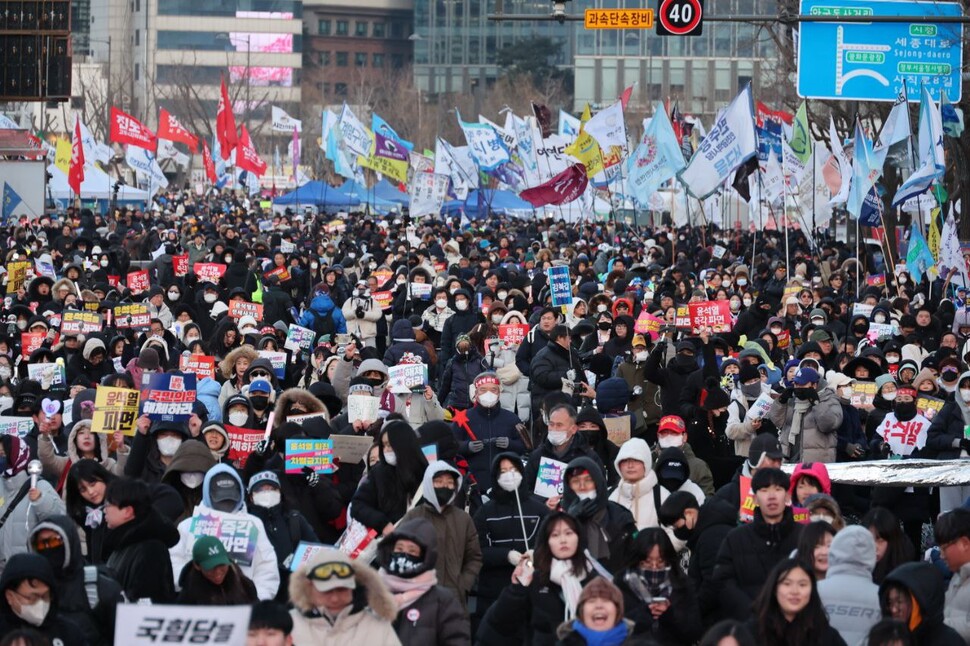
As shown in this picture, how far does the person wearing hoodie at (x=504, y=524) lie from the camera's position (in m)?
9.03

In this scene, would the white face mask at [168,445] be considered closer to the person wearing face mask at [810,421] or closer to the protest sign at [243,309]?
the person wearing face mask at [810,421]

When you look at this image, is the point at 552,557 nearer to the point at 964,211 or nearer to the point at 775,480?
the point at 775,480

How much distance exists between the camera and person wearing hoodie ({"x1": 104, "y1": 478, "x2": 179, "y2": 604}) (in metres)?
8.16

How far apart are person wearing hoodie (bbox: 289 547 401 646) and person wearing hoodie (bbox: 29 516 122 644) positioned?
967 millimetres

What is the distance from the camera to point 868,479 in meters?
9.97

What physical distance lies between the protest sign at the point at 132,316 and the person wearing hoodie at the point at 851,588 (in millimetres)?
10778

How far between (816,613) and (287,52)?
13110cm

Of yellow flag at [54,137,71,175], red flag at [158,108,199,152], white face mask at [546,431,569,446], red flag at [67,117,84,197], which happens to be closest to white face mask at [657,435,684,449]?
white face mask at [546,431,569,446]

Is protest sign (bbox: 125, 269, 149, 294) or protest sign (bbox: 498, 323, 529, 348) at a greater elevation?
protest sign (bbox: 125, 269, 149, 294)

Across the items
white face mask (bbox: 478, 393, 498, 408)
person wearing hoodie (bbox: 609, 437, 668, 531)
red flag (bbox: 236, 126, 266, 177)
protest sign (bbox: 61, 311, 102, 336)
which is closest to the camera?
person wearing hoodie (bbox: 609, 437, 668, 531)

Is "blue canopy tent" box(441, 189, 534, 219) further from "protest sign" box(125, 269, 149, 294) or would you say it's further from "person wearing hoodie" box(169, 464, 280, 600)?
"person wearing hoodie" box(169, 464, 280, 600)

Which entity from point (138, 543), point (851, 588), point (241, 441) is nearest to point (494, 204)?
point (241, 441)

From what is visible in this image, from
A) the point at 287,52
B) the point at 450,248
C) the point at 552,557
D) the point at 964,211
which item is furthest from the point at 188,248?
the point at 287,52

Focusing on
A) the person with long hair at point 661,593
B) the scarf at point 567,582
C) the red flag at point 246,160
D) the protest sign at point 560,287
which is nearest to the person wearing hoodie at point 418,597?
the scarf at point 567,582
